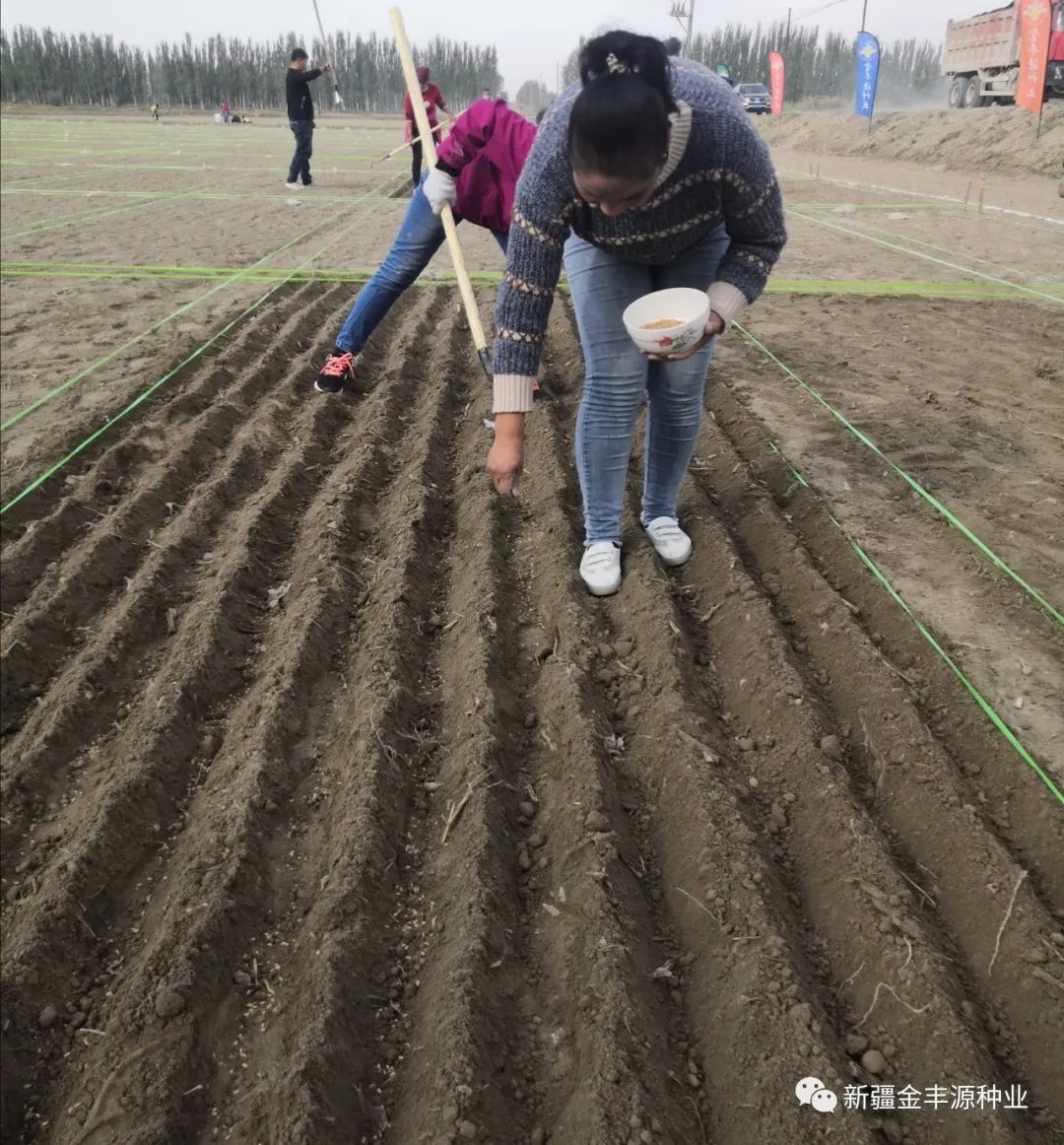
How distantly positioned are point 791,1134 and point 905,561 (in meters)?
1.71

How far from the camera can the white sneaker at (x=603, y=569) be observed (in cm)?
230

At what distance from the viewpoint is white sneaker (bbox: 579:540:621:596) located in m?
2.30

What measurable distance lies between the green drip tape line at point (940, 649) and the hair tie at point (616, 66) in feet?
4.97

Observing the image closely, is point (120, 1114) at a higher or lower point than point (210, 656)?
lower

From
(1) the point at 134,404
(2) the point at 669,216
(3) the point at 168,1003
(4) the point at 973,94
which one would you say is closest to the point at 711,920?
(3) the point at 168,1003

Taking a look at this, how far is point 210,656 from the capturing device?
2193mm

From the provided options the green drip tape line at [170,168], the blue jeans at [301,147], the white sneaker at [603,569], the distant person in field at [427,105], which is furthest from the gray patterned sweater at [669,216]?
the green drip tape line at [170,168]

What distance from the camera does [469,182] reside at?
302 centimetres

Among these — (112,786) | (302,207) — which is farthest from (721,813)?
(302,207)

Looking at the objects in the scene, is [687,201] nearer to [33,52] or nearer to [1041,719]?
[1041,719]

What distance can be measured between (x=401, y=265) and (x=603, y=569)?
1.99 m

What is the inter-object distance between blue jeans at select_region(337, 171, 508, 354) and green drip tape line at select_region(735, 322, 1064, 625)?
4.94ft

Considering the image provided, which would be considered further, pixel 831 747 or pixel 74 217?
pixel 74 217

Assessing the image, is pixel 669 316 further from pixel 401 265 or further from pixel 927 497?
pixel 401 265
